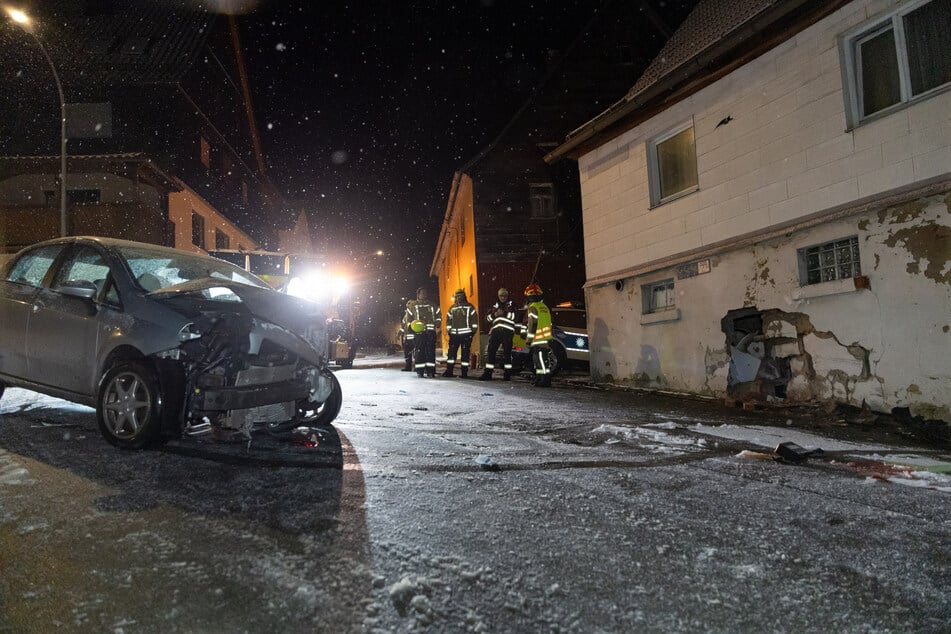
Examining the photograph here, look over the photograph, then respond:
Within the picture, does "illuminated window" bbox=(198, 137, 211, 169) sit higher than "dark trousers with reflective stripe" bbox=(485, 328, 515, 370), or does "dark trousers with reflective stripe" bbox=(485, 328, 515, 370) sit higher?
"illuminated window" bbox=(198, 137, 211, 169)

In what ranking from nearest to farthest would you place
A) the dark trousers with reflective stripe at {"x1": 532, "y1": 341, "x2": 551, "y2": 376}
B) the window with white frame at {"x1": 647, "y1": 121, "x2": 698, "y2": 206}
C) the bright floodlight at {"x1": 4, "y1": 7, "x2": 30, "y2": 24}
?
the window with white frame at {"x1": 647, "y1": 121, "x2": 698, "y2": 206}
the dark trousers with reflective stripe at {"x1": 532, "y1": 341, "x2": 551, "y2": 376}
the bright floodlight at {"x1": 4, "y1": 7, "x2": 30, "y2": 24}

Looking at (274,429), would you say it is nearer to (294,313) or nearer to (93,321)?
(294,313)

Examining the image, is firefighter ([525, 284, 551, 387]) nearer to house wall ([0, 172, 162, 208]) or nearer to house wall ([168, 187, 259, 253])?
house wall ([168, 187, 259, 253])

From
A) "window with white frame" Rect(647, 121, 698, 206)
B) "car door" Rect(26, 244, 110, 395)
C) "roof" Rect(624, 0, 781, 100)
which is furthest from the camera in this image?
"window with white frame" Rect(647, 121, 698, 206)

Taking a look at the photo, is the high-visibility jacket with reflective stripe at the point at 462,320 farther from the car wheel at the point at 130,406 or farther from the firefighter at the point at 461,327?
the car wheel at the point at 130,406

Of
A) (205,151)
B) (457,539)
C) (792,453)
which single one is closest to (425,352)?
(792,453)

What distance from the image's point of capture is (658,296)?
9.86m

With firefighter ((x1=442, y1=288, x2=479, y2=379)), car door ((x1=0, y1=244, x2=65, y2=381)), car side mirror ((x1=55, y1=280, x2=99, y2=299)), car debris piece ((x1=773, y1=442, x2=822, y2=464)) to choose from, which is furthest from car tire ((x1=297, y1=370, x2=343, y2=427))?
firefighter ((x1=442, y1=288, x2=479, y2=379))

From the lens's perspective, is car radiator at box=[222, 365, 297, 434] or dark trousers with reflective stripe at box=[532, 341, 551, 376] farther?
dark trousers with reflective stripe at box=[532, 341, 551, 376]

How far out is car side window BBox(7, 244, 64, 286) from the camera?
5.02 metres

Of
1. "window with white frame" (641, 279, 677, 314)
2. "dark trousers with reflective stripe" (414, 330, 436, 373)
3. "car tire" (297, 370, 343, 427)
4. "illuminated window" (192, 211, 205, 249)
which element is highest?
"illuminated window" (192, 211, 205, 249)

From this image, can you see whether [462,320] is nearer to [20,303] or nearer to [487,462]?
[20,303]

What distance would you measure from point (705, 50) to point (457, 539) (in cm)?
810

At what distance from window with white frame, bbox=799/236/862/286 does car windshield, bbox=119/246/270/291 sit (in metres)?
6.51
